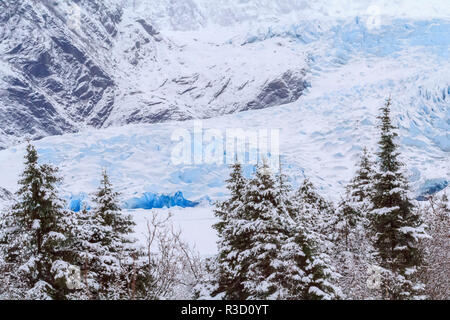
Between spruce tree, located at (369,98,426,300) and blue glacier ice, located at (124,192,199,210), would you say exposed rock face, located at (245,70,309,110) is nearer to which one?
blue glacier ice, located at (124,192,199,210)

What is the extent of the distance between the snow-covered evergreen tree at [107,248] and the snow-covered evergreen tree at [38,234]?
20.8 inches

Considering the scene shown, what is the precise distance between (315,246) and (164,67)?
451 ft

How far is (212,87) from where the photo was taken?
10744 cm

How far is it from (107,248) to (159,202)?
22369 millimetres

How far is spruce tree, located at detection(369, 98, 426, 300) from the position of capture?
12.1 m

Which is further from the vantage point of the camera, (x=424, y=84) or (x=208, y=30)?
(x=208, y=30)

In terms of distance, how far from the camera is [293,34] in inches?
2945

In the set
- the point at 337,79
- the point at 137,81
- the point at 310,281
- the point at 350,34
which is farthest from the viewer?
the point at 137,81

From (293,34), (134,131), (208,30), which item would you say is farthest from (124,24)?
(134,131)

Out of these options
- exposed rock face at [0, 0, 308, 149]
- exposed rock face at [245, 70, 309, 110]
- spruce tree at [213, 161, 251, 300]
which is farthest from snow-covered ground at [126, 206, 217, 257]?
exposed rock face at [0, 0, 308, 149]

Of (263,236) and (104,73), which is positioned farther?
(104,73)

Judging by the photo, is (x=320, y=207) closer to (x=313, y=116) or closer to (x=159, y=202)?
(x=159, y=202)

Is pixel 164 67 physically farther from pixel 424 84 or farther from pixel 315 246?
pixel 315 246

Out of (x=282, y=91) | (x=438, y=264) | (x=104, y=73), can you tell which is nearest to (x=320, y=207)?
(x=438, y=264)
